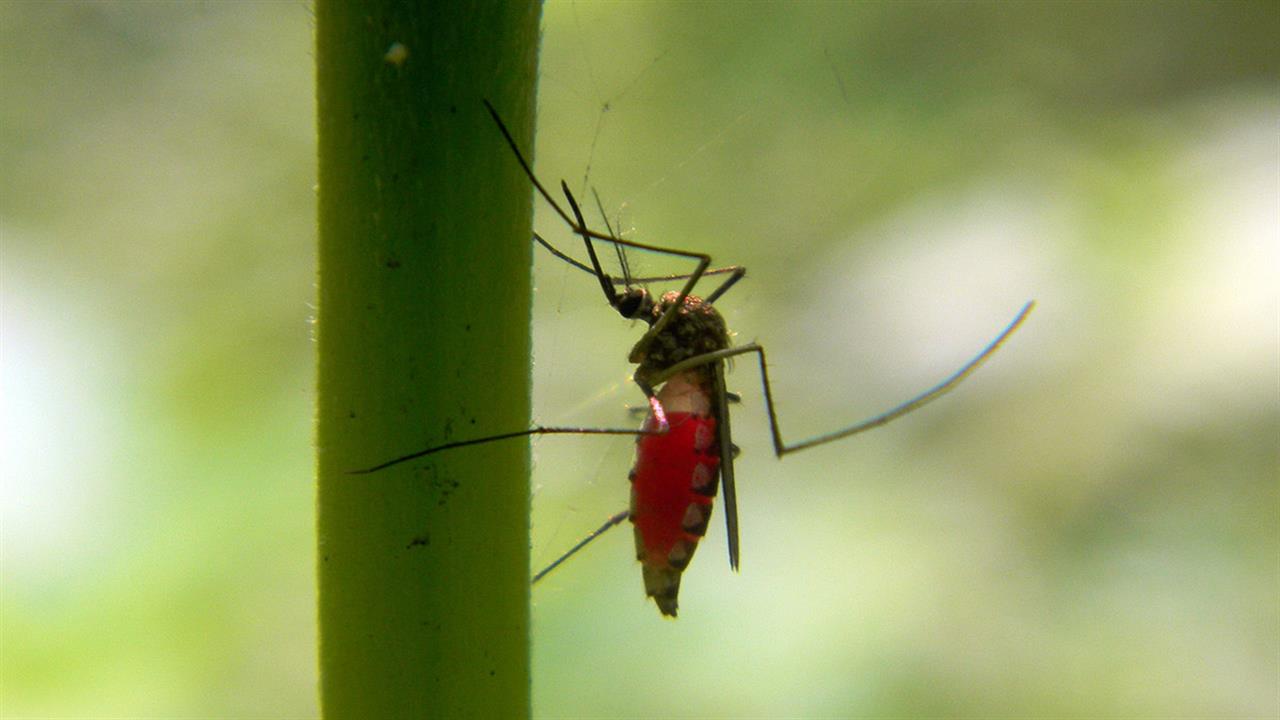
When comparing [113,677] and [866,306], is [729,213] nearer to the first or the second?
[866,306]

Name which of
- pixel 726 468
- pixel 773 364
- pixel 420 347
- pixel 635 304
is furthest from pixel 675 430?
pixel 420 347

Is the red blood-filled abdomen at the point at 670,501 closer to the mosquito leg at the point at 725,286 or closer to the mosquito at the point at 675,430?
the mosquito at the point at 675,430

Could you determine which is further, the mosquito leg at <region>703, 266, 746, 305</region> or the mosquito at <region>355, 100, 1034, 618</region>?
the mosquito leg at <region>703, 266, 746, 305</region>

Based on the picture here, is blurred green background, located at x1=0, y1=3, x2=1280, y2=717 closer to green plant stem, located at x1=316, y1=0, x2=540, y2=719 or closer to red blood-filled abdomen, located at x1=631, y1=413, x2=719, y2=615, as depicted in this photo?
red blood-filled abdomen, located at x1=631, y1=413, x2=719, y2=615

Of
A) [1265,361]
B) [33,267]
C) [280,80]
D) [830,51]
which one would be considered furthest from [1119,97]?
[33,267]

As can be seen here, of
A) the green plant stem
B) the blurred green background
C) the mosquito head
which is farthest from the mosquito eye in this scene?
the green plant stem

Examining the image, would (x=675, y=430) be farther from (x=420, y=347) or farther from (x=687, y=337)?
(x=420, y=347)

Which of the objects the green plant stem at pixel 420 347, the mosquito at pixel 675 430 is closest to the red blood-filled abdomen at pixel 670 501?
the mosquito at pixel 675 430
